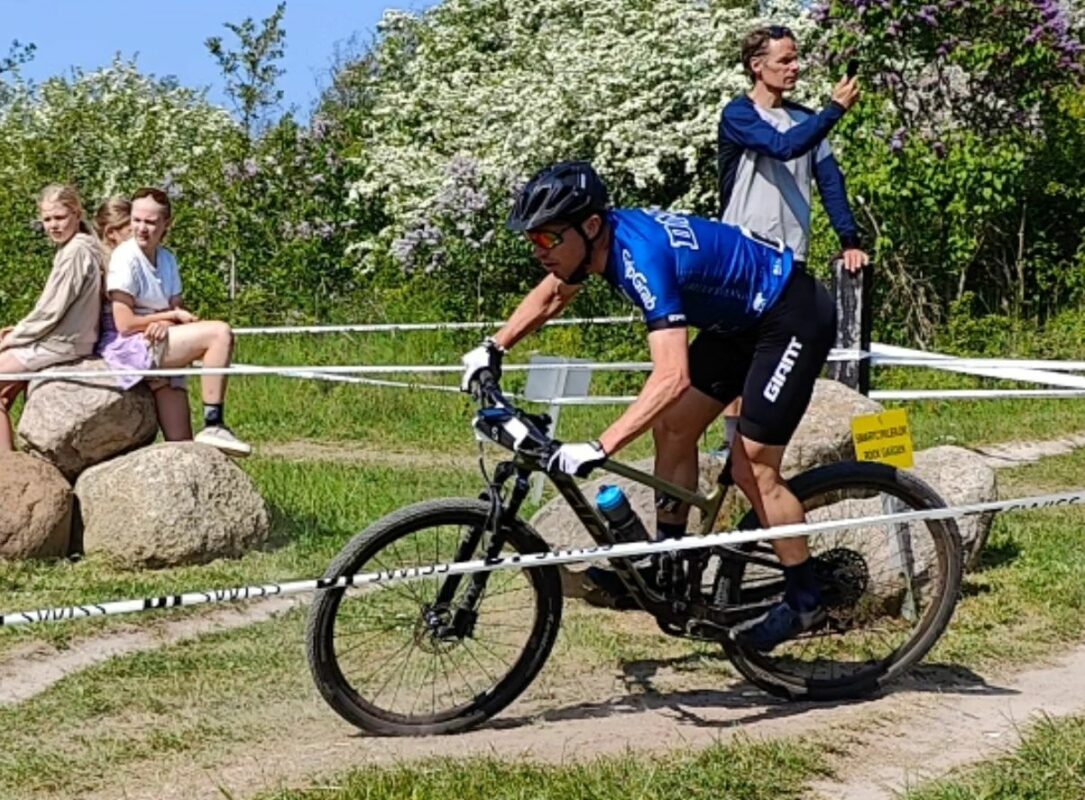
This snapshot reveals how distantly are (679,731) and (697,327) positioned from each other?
1.30 meters

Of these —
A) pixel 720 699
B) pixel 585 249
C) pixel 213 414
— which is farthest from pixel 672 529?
pixel 213 414

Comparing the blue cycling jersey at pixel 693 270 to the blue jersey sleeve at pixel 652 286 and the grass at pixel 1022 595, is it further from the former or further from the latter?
the grass at pixel 1022 595

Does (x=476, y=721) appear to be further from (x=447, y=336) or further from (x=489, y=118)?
(x=489, y=118)

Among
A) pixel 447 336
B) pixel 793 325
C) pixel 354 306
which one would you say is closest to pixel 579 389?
pixel 793 325

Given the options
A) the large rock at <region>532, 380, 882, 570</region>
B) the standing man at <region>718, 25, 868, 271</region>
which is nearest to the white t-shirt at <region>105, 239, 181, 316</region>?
the large rock at <region>532, 380, 882, 570</region>

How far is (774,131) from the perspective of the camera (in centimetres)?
782

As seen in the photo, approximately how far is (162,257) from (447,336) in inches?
248

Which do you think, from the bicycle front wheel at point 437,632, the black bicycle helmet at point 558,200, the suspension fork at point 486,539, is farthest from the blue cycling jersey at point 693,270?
the bicycle front wheel at point 437,632

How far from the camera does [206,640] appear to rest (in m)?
7.19

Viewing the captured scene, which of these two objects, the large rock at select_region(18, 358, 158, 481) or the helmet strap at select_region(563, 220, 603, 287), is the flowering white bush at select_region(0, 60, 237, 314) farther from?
the helmet strap at select_region(563, 220, 603, 287)

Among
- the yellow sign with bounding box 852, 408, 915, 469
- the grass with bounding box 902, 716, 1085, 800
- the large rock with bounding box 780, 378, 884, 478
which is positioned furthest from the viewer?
the large rock with bounding box 780, 378, 884, 478

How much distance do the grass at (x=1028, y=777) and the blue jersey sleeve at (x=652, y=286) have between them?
156 centimetres

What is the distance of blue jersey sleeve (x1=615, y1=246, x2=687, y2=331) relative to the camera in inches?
221

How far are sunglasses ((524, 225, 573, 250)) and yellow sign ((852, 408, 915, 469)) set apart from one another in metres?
1.64
